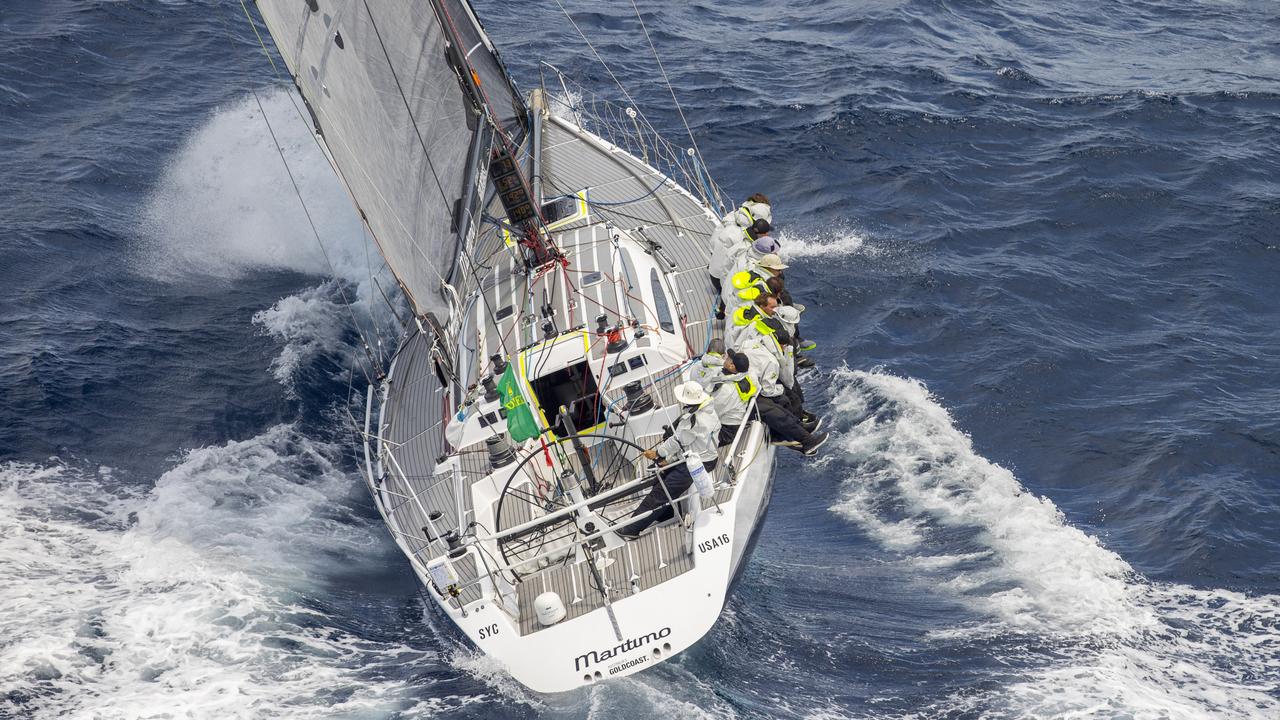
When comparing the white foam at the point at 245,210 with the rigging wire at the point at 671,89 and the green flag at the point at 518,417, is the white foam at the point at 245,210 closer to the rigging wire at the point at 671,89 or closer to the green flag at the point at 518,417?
the rigging wire at the point at 671,89

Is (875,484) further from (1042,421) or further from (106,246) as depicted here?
(106,246)

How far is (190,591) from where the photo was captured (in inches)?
490

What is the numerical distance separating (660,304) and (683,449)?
3.22 meters

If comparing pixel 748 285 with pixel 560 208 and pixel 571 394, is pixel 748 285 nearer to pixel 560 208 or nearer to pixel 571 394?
pixel 571 394

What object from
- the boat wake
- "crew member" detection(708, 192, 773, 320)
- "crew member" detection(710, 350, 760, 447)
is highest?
"crew member" detection(708, 192, 773, 320)

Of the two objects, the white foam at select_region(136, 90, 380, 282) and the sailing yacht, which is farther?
the white foam at select_region(136, 90, 380, 282)

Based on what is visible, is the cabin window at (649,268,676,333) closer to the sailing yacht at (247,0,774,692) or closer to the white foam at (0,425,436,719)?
the sailing yacht at (247,0,774,692)

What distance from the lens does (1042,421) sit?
15031 mm

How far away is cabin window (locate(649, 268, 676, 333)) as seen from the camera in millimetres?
13805

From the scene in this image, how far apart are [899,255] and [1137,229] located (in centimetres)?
424

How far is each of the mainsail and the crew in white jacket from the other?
4156mm

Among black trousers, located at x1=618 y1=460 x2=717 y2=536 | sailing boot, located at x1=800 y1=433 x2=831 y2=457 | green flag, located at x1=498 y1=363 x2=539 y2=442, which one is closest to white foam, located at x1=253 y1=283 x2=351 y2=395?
green flag, located at x1=498 y1=363 x2=539 y2=442

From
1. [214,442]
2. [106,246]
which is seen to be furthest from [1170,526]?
[106,246]

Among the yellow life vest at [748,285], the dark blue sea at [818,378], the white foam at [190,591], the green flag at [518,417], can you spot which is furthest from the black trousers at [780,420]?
the white foam at [190,591]
